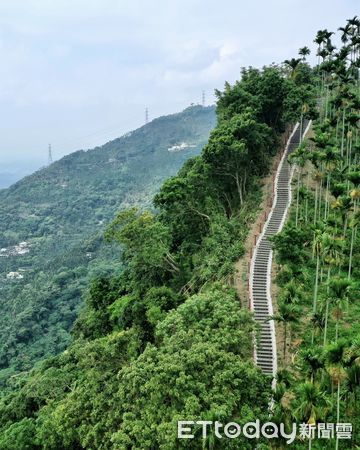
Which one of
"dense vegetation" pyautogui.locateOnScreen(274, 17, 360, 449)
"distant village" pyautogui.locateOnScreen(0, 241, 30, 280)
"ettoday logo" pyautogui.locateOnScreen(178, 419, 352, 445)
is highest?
→ "dense vegetation" pyautogui.locateOnScreen(274, 17, 360, 449)

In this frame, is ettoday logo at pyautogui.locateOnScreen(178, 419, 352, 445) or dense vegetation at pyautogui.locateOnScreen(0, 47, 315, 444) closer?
ettoday logo at pyautogui.locateOnScreen(178, 419, 352, 445)

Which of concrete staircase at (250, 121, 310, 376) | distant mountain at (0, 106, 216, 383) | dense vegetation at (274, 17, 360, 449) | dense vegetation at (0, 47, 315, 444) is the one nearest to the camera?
dense vegetation at (274, 17, 360, 449)

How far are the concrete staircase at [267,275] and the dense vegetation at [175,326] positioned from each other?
103 cm

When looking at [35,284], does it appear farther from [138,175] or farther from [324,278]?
[138,175]

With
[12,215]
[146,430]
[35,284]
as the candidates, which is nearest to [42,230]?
[12,215]

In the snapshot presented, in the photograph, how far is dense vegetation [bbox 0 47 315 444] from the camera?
18516 millimetres

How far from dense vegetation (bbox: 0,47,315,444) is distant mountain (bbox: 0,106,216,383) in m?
22.9

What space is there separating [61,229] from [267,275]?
106375 mm

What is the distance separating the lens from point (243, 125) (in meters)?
38.8

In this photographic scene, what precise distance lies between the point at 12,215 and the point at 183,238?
355ft

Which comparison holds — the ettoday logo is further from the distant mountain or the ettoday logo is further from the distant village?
the distant village

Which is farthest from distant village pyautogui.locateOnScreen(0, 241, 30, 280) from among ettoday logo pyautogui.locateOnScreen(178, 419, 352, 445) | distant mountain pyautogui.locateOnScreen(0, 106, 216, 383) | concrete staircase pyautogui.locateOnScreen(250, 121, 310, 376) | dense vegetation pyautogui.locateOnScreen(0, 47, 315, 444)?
ettoday logo pyautogui.locateOnScreen(178, 419, 352, 445)

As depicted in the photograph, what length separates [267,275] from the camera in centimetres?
2948

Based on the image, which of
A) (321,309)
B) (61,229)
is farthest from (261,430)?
(61,229)
